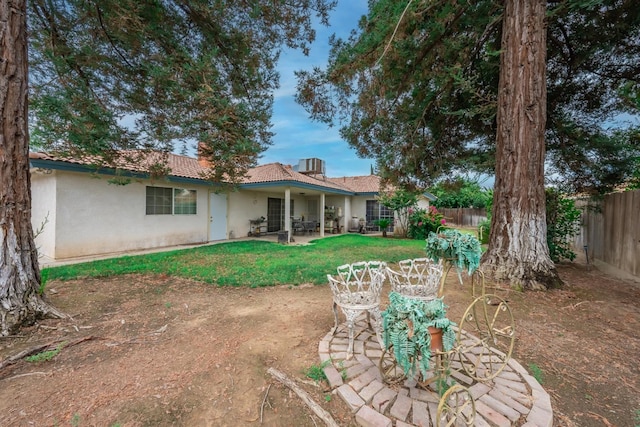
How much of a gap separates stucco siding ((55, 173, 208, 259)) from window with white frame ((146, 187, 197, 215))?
173 millimetres

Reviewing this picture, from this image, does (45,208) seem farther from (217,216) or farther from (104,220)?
(217,216)

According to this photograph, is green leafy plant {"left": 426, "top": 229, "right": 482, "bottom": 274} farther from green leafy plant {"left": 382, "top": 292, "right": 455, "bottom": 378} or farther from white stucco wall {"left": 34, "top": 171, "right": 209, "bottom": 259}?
white stucco wall {"left": 34, "top": 171, "right": 209, "bottom": 259}

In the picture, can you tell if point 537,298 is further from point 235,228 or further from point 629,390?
point 235,228

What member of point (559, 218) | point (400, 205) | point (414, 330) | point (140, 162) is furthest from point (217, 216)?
point (559, 218)

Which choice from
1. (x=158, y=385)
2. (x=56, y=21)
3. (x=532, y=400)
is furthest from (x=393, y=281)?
(x=56, y=21)

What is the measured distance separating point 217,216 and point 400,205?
889cm

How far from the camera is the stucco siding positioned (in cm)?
700

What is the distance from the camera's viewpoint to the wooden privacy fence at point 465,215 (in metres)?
21.1

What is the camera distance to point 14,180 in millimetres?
3098

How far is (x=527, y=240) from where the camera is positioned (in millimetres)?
4477

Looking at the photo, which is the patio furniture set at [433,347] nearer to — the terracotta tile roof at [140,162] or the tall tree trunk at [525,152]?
the tall tree trunk at [525,152]

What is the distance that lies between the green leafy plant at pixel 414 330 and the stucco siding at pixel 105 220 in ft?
29.7

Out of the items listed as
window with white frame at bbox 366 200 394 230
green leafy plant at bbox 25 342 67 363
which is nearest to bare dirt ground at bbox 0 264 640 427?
green leafy plant at bbox 25 342 67 363

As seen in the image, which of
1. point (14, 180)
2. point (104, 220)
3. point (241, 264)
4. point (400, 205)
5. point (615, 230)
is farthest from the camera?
point (400, 205)
